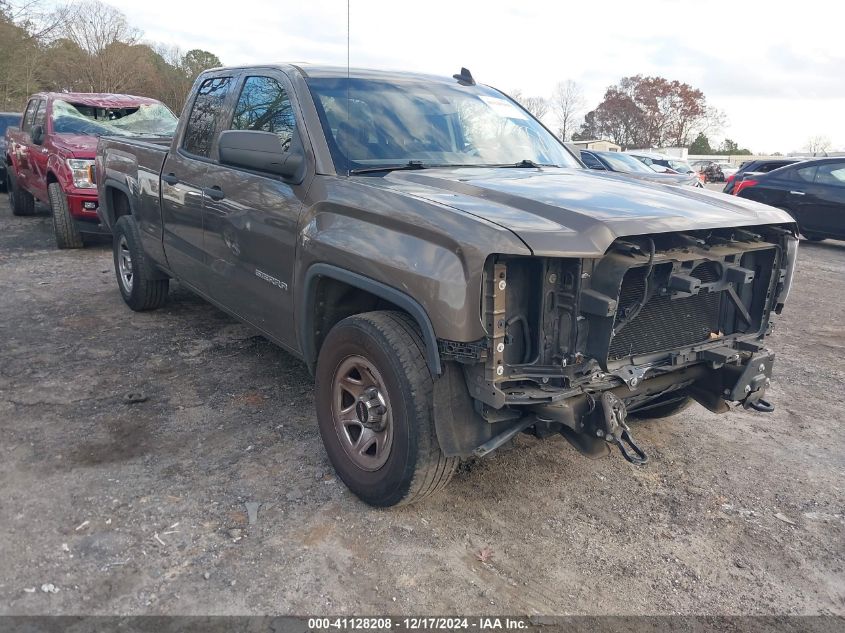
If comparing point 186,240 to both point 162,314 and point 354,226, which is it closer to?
point 162,314

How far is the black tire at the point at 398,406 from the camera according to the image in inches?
110

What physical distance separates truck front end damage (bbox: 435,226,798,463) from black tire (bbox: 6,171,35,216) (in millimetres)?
11394

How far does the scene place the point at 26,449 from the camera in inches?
144

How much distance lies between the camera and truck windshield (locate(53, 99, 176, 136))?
364 inches

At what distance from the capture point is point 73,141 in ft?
28.8

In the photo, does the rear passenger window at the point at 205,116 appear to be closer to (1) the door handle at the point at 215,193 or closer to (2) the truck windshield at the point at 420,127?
(1) the door handle at the point at 215,193

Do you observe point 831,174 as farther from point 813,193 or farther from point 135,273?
point 135,273

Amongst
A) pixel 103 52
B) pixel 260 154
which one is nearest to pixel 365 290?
pixel 260 154

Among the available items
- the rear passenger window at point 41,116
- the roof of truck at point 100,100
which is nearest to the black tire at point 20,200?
the rear passenger window at point 41,116

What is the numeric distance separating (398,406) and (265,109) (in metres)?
2.11

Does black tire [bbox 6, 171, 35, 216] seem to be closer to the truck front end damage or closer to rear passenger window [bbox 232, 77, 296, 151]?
rear passenger window [bbox 232, 77, 296, 151]

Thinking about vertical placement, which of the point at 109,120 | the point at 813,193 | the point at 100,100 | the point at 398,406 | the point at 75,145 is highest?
the point at 100,100

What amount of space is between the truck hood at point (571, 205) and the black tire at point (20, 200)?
34.7 feet

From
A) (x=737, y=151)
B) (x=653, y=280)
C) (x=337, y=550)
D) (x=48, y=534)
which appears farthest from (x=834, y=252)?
(x=737, y=151)
